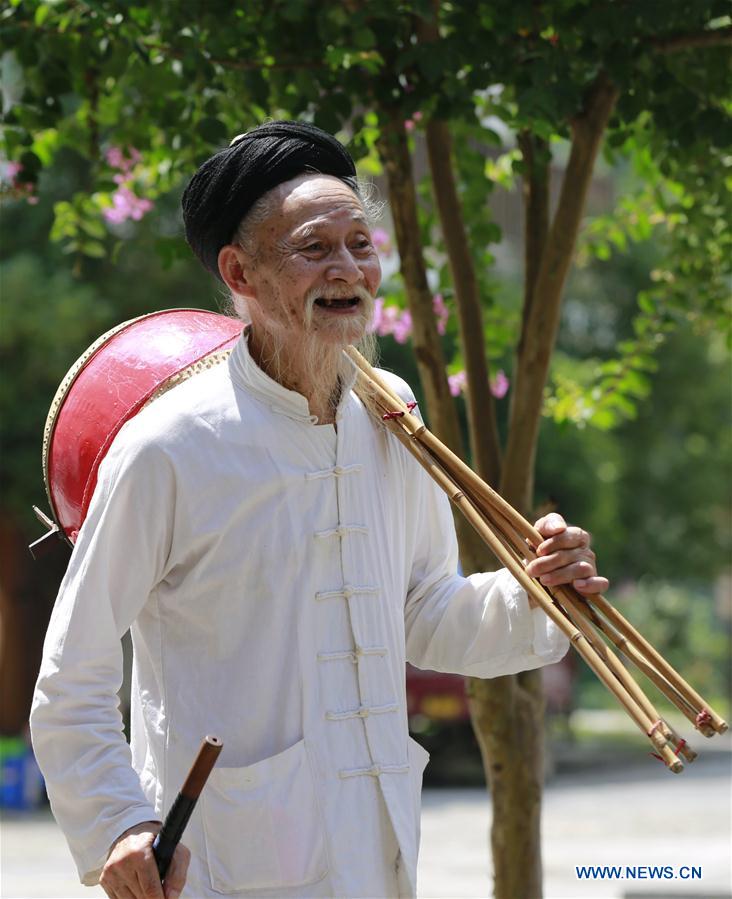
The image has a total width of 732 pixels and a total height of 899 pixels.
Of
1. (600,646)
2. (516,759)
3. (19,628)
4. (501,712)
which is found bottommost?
(19,628)

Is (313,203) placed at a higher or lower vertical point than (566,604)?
higher

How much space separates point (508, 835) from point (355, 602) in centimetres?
175

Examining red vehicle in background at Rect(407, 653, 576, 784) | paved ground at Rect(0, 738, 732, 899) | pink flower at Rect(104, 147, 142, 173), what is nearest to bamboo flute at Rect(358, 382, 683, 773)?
pink flower at Rect(104, 147, 142, 173)

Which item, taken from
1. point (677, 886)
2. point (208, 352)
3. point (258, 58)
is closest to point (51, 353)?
point (677, 886)

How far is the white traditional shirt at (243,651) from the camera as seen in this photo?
7.97ft

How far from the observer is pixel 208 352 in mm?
2945

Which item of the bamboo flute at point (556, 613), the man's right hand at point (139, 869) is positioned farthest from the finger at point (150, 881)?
the bamboo flute at point (556, 613)

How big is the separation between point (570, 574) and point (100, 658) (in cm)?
79

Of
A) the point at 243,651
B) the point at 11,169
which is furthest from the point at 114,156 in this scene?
the point at 243,651

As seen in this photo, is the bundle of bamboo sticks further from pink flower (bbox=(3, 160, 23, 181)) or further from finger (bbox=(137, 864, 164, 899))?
pink flower (bbox=(3, 160, 23, 181))

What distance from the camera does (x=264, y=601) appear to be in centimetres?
255

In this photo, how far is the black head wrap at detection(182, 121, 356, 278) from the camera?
266 cm

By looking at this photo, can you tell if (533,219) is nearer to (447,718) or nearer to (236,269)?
(236,269)

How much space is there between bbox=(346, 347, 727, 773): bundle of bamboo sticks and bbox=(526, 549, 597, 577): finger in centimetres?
4
